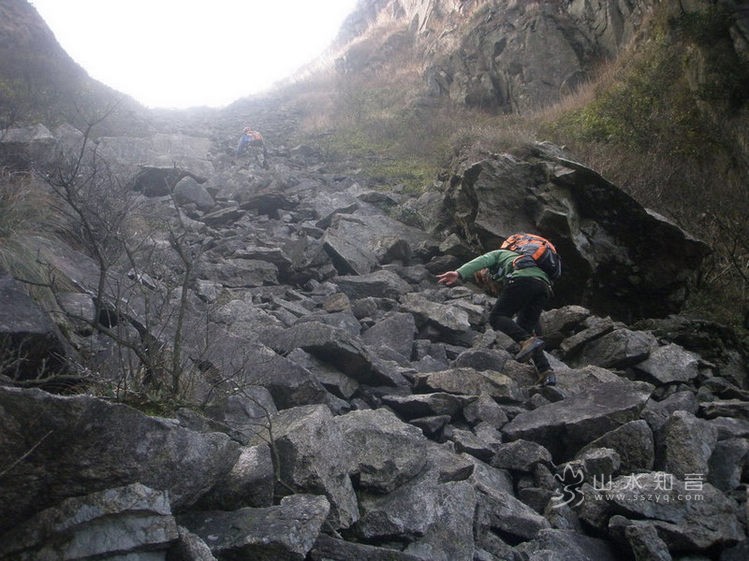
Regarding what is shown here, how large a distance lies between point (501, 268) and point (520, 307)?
0.53m

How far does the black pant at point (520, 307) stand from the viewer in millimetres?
6430

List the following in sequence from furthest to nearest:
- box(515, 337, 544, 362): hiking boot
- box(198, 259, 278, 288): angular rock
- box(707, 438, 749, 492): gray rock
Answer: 1. box(198, 259, 278, 288): angular rock
2. box(515, 337, 544, 362): hiking boot
3. box(707, 438, 749, 492): gray rock

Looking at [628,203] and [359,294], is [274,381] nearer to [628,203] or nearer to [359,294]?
[359,294]

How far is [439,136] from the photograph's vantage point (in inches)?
685

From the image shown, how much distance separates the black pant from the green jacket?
71 mm

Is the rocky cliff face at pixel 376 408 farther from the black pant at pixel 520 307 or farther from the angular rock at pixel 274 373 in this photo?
the black pant at pixel 520 307

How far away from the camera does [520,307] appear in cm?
659

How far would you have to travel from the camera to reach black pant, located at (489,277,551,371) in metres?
6.43

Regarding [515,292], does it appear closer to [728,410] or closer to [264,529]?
[728,410]

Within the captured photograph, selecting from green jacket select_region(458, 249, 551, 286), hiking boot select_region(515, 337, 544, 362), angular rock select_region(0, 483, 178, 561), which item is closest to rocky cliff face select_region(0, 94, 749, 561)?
angular rock select_region(0, 483, 178, 561)

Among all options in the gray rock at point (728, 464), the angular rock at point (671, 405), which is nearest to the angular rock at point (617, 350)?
the angular rock at point (671, 405)

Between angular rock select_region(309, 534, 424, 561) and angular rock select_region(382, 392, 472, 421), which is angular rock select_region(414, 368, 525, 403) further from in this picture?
angular rock select_region(309, 534, 424, 561)

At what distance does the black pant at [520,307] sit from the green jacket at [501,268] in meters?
0.07

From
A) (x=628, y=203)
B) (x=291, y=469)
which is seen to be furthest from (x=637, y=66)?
(x=291, y=469)
